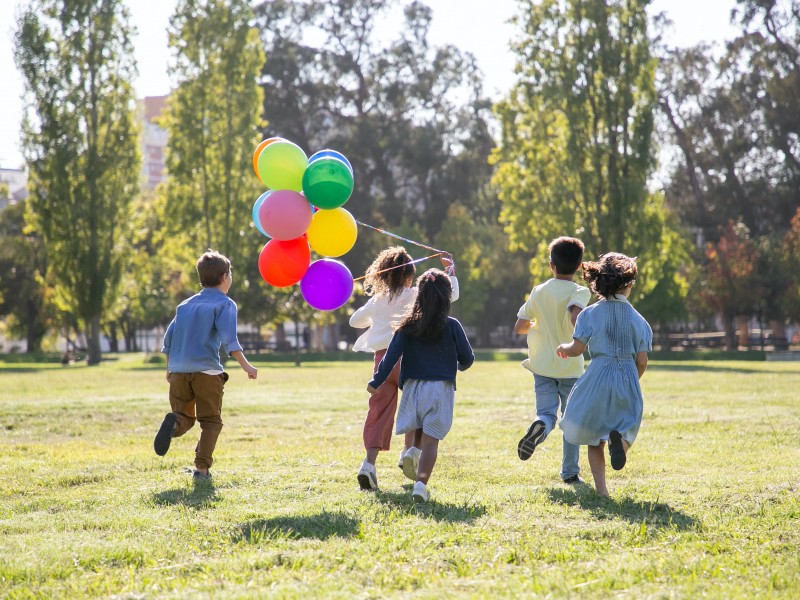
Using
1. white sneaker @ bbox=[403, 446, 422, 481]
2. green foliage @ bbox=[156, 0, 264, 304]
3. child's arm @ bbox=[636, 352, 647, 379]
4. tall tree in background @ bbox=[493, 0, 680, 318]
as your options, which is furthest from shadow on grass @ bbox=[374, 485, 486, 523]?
green foliage @ bbox=[156, 0, 264, 304]

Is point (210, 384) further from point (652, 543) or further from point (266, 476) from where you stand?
point (652, 543)

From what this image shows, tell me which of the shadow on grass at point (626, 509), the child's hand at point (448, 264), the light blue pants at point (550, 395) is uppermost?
the child's hand at point (448, 264)

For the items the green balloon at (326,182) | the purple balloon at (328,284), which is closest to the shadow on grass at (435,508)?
the purple balloon at (328,284)

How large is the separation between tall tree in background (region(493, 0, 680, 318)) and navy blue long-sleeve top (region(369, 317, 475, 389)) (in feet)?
92.0

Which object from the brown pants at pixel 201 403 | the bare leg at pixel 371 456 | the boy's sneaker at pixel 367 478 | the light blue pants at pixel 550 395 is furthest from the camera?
the brown pants at pixel 201 403

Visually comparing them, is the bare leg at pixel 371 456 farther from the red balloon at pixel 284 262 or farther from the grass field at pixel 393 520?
the red balloon at pixel 284 262

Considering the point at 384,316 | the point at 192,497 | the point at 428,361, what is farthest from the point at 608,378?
the point at 192,497

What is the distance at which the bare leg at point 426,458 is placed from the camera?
6.11 meters

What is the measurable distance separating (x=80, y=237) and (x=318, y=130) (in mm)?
15907

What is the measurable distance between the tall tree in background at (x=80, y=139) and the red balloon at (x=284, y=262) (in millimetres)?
30744

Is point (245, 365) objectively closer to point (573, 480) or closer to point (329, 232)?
point (329, 232)

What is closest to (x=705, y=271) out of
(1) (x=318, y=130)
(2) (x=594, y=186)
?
(2) (x=594, y=186)

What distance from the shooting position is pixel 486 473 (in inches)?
282

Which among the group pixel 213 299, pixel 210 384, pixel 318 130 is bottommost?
pixel 210 384
